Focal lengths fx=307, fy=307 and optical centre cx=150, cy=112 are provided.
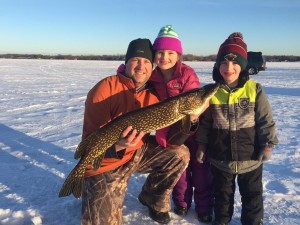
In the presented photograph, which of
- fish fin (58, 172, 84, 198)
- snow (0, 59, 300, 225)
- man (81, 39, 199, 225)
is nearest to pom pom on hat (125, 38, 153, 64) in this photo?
man (81, 39, 199, 225)

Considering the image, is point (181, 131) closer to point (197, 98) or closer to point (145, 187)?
point (197, 98)

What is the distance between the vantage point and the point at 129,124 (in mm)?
2639

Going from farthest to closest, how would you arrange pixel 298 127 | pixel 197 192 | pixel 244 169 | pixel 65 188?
pixel 298 127 < pixel 197 192 < pixel 244 169 < pixel 65 188

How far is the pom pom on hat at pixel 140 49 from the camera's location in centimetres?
299

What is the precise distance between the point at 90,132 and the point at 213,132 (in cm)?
115

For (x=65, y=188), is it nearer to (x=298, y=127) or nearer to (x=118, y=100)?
(x=118, y=100)

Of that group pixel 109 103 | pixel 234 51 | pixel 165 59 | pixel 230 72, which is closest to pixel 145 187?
pixel 109 103

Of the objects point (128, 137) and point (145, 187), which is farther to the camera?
point (145, 187)

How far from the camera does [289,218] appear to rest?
2.90 meters

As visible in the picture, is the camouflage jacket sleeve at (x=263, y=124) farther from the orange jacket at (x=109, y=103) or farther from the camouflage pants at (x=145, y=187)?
the orange jacket at (x=109, y=103)

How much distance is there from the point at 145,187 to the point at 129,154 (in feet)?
1.58

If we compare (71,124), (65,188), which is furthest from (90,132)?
(71,124)

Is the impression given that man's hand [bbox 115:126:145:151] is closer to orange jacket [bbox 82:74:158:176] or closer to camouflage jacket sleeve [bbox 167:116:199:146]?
orange jacket [bbox 82:74:158:176]

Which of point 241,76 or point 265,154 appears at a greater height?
point 241,76
